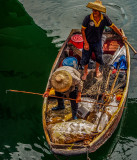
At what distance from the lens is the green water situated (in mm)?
6594

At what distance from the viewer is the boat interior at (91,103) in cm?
535

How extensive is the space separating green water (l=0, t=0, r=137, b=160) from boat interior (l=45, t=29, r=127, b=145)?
1.18m

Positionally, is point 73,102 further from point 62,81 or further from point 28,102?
point 28,102

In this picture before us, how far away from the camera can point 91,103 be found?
20.9 ft

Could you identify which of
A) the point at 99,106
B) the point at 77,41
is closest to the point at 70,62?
the point at 77,41

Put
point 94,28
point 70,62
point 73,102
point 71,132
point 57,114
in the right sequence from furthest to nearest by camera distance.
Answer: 1. point 70,62
2. point 57,114
3. point 94,28
4. point 73,102
5. point 71,132

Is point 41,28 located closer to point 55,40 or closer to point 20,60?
point 55,40

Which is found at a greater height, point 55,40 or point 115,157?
point 55,40

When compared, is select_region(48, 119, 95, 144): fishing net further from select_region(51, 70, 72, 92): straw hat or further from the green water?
the green water

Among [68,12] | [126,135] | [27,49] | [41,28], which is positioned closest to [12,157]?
[126,135]

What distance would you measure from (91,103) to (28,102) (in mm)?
2592

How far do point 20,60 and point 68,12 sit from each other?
422 cm

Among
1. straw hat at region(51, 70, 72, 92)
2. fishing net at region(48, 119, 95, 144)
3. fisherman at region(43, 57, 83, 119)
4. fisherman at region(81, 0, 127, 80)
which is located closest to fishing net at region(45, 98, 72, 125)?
fishing net at region(48, 119, 95, 144)

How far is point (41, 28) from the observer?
11.1m
